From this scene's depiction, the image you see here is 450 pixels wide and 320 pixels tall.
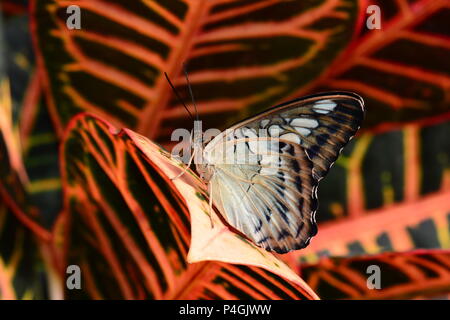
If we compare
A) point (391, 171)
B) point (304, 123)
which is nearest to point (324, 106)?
point (304, 123)

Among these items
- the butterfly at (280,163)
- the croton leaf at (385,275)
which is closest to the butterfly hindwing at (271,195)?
the butterfly at (280,163)

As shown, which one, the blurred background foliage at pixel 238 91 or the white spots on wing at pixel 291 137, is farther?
the white spots on wing at pixel 291 137

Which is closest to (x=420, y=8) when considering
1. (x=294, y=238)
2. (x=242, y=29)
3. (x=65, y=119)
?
(x=242, y=29)

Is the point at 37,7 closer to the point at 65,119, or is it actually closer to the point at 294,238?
the point at 65,119

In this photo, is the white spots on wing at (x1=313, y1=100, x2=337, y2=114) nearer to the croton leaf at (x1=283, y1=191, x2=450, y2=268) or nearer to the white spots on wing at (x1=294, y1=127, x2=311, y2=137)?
the white spots on wing at (x1=294, y1=127, x2=311, y2=137)

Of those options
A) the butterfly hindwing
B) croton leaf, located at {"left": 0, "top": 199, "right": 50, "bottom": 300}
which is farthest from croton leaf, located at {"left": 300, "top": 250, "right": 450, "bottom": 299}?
croton leaf, located at {"left": 0, "top": 199, "right": 50, "bottom": 300}

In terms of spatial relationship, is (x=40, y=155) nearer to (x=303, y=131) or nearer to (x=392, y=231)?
(x=303, y=131)

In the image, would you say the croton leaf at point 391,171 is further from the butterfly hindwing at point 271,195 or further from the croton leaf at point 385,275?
the croton leaf at point 385,275

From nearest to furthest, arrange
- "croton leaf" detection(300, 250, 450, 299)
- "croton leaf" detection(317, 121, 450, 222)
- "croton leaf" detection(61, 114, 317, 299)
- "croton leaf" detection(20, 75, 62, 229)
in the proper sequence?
"croton leaf" detection(61, 114, 317, 299) < "croton leaf" detection(300, 250, 450, 299) < "croton leaf" detection(20, 75, 62, 229) < "croton leaf" detection(317, 121, 450, 222)
